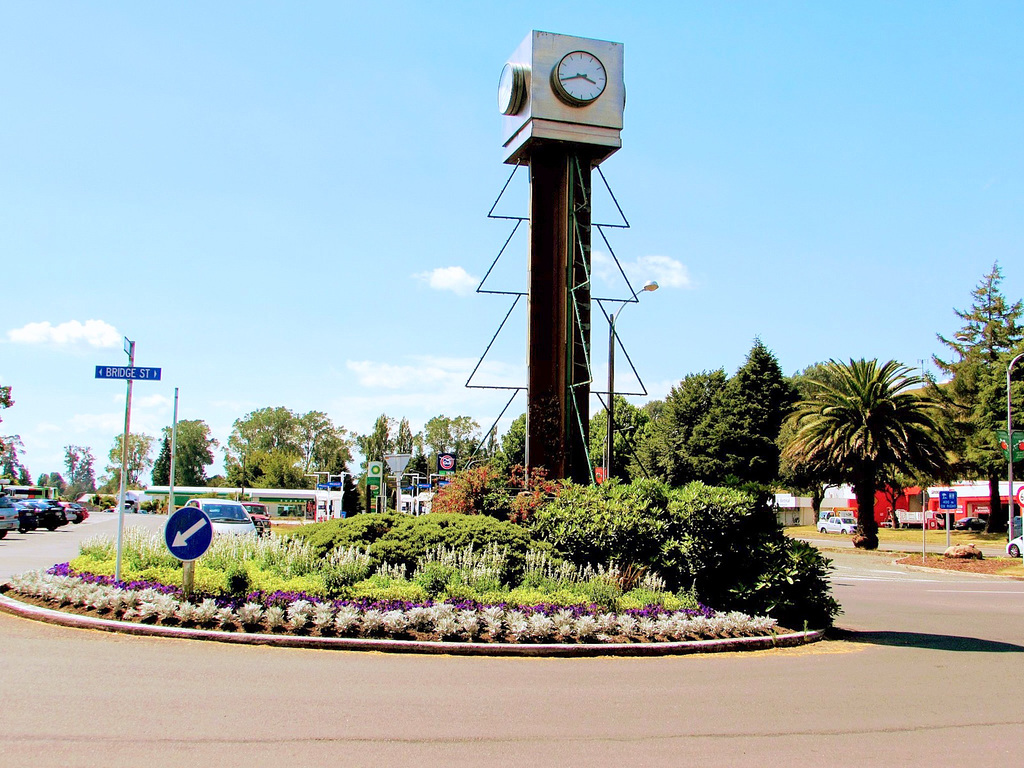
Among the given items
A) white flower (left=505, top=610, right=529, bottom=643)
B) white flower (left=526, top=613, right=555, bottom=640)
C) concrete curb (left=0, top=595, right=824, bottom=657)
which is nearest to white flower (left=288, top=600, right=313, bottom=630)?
concrete curb (left=0, top=595, right=824, bottom=657)

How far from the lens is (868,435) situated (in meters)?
37.8

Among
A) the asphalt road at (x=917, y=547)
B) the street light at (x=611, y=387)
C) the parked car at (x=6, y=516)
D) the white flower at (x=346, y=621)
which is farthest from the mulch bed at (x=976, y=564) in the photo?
the parked car at (x=6, y=516)

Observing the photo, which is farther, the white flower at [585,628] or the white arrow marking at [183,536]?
the white arrow marking at [183,536]

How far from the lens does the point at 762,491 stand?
45.4 ft

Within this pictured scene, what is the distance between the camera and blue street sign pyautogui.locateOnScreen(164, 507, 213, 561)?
1114 centimetres

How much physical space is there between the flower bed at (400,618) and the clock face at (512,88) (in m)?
13.5

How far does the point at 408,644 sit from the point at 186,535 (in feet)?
10.4

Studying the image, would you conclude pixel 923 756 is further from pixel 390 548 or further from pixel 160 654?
pixel 390 548

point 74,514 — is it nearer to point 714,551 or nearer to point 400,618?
point 400,618

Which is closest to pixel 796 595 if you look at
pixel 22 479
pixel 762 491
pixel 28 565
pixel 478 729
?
pixel 762 491

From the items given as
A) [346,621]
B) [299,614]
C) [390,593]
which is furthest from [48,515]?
[346,621]

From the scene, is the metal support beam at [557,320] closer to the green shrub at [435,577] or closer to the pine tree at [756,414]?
the green shrub at [435,577]

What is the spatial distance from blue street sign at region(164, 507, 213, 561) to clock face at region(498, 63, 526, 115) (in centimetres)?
1348

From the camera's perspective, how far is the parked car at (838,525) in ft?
215
